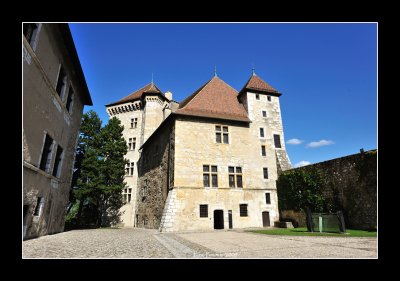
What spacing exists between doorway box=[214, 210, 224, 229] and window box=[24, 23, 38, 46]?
48.4 ft

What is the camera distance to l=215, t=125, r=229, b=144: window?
19141mm

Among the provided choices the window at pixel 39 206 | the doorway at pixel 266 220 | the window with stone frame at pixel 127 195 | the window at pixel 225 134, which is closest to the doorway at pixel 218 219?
the doorway at pixel 266 220

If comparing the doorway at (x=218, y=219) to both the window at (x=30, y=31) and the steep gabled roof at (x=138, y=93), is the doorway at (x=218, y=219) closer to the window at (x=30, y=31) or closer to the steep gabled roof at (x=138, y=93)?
the window at (x=30, y=31)

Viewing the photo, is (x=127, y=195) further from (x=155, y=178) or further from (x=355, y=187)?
(x=355, y=187)

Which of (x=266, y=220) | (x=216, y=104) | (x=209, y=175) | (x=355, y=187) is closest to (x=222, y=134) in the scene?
(x=216, y=104)

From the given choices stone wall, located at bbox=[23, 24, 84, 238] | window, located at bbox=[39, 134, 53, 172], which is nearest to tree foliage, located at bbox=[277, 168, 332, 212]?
stone wall, located at bbox=[23, 24, 84, 238]

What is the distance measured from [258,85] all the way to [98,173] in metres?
18.0

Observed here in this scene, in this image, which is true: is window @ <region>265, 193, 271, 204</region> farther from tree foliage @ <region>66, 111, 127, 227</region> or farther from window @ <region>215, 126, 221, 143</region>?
tree foliage @ <region>66, 111, 127, 227</region>

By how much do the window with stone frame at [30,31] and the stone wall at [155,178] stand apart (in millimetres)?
11488

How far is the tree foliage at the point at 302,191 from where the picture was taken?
1661 cm

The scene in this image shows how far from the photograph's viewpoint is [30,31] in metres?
7.80

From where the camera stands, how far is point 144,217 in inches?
910
